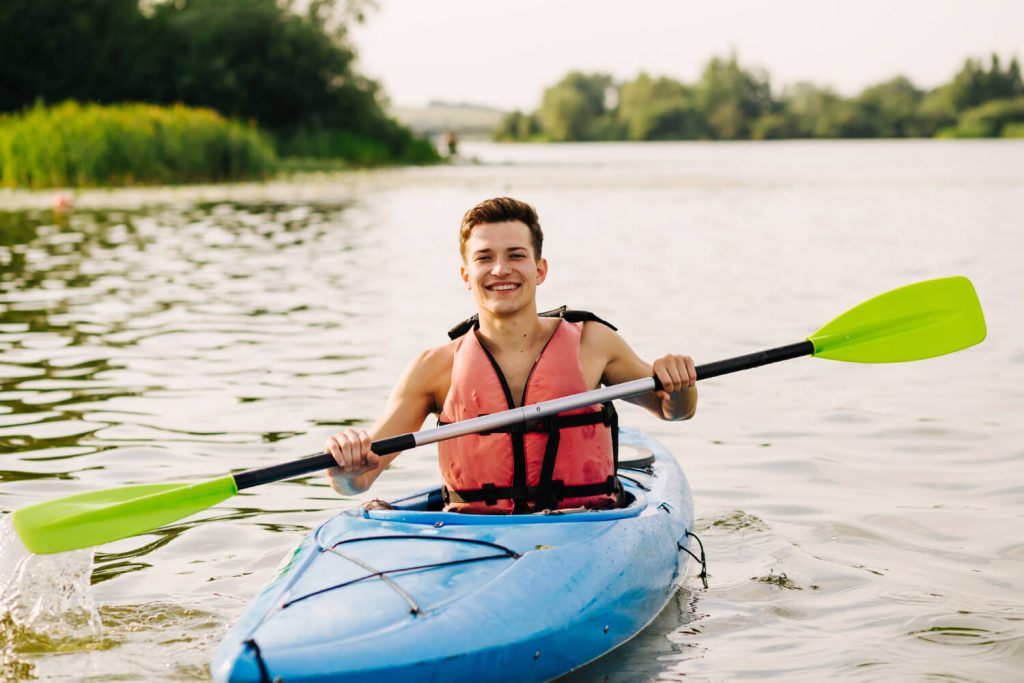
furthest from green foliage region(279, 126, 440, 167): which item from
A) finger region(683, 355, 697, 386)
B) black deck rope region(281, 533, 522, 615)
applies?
black deck rope region(281, 533, 522, 615)

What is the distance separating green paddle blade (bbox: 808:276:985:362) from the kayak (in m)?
1.29

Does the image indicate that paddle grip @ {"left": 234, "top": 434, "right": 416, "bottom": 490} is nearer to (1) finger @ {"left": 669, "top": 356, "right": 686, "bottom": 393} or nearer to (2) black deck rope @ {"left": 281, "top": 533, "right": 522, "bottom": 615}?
(2) black deck rope @ {"left": 281, "top": 533, "right": 522, "bottom": 615}

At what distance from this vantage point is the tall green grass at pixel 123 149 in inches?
794

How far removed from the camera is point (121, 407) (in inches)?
267

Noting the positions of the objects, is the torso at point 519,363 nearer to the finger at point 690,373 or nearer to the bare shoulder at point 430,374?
the bare shoulder at point 430,374

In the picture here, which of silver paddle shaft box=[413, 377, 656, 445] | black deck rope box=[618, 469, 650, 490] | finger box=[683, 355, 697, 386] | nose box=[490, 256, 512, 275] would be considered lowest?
black deck rope box=[618, 469, 650, 490]

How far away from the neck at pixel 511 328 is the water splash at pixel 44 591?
55.2 inches

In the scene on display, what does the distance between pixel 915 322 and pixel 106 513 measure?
298 centimetres

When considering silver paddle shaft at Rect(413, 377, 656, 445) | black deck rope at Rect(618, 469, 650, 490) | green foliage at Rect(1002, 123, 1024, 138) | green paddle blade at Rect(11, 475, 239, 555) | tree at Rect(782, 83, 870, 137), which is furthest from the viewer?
tree at Rect(782, 83, 870, 137)

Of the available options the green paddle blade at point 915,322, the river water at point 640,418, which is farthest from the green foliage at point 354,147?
the green paddle blade at point 915,322

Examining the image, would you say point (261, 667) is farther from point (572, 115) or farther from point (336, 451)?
point (572, 115)

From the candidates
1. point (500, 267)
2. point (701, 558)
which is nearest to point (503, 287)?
point (500, 267)

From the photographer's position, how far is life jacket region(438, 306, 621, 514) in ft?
12.8

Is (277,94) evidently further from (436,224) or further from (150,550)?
(150,550)
